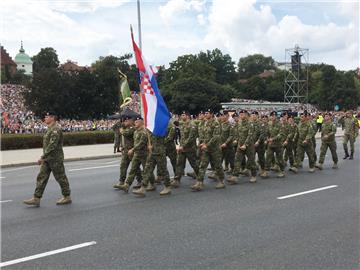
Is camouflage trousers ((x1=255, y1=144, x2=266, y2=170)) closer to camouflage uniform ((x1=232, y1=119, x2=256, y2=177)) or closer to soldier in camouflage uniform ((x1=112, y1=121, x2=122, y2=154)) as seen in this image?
camouflage uniform ((x1=232, y1=119, x2=256, y2=177))

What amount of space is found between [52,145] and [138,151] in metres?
2.03

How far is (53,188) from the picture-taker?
10.9 metres

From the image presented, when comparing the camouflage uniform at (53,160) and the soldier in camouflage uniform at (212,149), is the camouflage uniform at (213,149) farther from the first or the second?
the camouflage uniform at (53,160)

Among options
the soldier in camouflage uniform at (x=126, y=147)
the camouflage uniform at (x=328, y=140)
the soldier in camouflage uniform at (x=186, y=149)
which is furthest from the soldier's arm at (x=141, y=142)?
the camouflage uniform at (x=328, y=140)

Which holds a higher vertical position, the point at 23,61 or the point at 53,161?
the point at 23,61

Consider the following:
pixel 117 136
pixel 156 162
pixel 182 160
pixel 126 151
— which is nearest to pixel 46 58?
pixel 117 136

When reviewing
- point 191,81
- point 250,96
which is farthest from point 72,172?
point 250,96

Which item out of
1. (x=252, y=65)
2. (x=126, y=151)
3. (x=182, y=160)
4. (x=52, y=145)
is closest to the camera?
(x=52, y=145)

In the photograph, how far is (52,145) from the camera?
28.9 feet

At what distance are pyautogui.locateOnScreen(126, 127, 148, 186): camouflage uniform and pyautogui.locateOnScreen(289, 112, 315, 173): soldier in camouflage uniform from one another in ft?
17.8

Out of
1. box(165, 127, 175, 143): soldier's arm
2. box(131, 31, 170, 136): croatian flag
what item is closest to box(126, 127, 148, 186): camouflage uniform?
box(131, 31, 170, 136): croatian flag

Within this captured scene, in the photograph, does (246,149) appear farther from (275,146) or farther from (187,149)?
(187,149)

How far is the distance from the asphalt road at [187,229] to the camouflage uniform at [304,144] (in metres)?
2.84

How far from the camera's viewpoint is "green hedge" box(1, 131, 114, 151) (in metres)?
23.4
